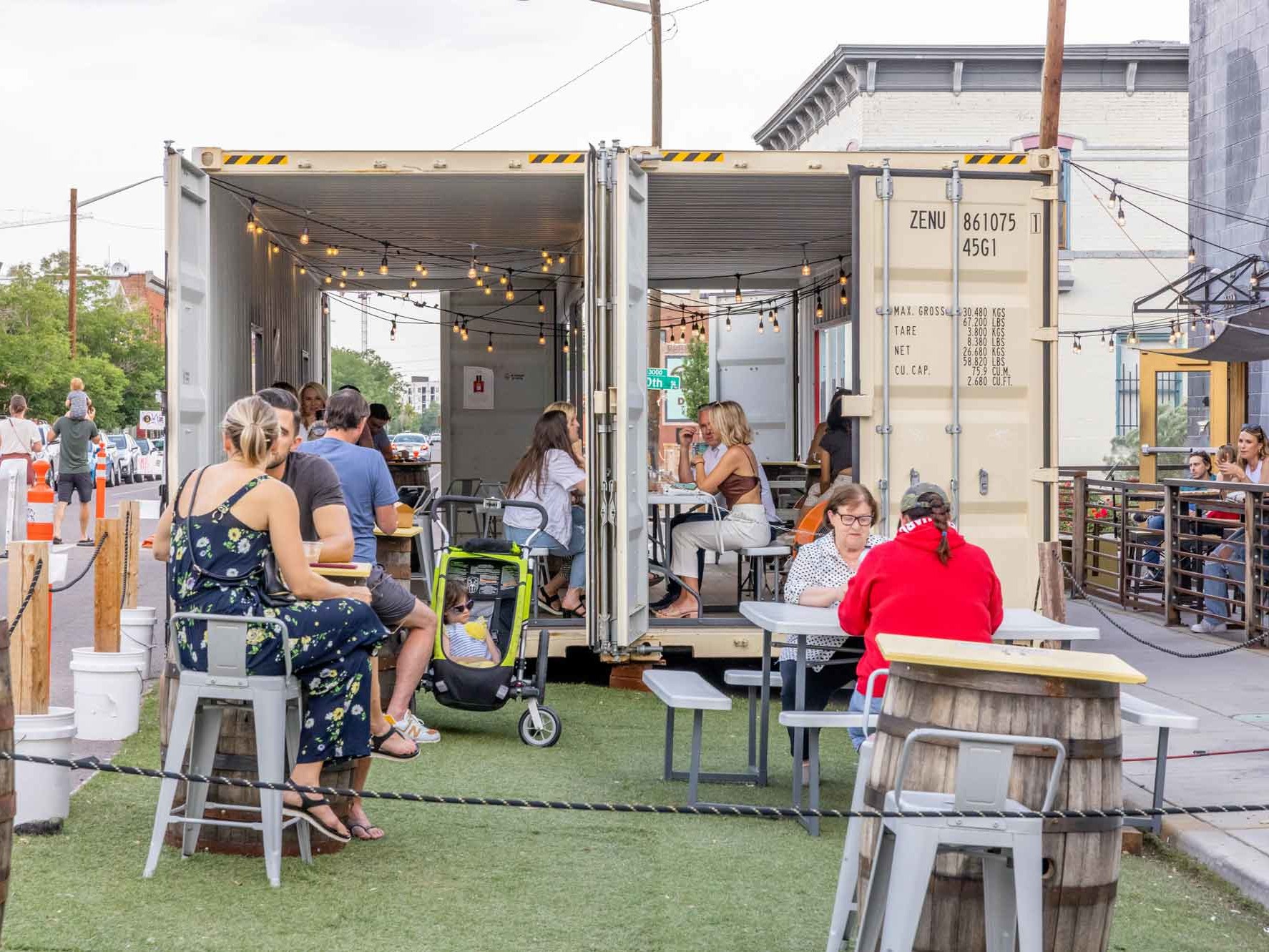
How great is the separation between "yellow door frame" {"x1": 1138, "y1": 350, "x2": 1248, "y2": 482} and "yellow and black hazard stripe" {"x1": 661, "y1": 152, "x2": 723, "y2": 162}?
1065 centimetres

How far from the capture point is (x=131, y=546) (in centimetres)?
916

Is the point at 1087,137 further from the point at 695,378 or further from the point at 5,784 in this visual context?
the point at 5,784

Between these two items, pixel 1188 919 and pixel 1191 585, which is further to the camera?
pixel 1191 585

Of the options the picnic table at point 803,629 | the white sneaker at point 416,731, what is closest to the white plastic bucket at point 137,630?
the white sneaker at point 416,731

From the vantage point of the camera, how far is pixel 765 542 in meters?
9.88

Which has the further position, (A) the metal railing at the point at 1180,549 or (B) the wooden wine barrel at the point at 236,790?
(A) the metal railing at the point at 1180,549

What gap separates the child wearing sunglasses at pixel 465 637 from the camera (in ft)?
25.0

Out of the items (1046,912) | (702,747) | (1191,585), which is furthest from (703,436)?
(1046,912)

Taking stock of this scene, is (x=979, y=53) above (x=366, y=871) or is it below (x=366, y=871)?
above

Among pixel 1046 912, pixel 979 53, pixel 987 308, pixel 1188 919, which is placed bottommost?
pixel 1188 919

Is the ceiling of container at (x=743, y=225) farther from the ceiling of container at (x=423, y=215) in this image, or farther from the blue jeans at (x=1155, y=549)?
the blue jeans at (x=1155, y=549)

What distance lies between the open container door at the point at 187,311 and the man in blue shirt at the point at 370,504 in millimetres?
1359

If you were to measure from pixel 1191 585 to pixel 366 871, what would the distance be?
9272 mm

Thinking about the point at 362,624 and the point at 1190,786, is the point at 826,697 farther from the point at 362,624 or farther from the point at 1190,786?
the point at 362,624
